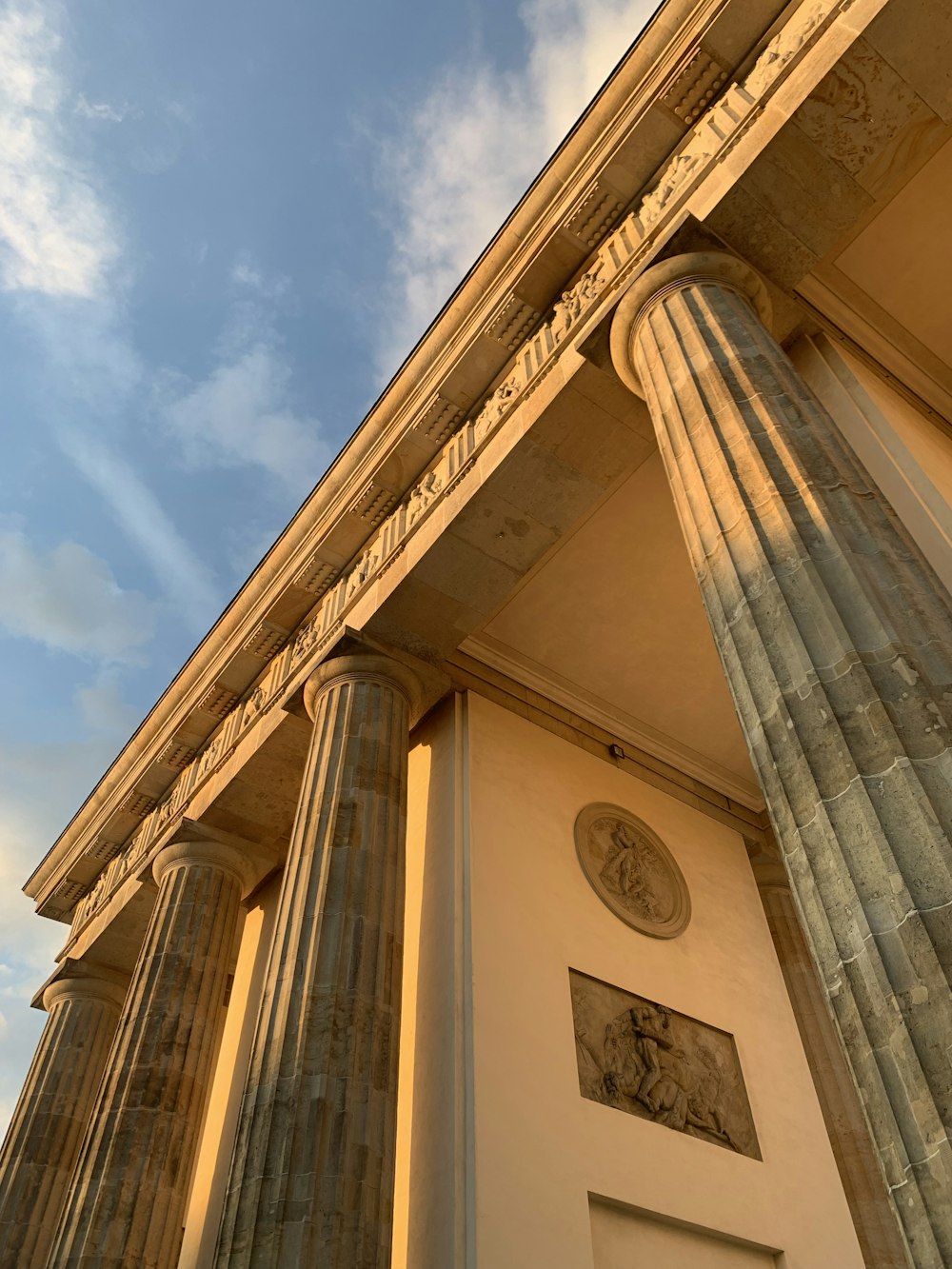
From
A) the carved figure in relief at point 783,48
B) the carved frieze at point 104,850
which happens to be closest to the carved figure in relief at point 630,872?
the carved figure in relief at point 783,48

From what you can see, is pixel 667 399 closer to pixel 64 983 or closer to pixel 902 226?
pixel 902 226

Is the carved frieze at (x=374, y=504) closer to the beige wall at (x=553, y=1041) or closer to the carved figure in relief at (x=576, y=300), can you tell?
the beige wall at (x=553, y=1041)

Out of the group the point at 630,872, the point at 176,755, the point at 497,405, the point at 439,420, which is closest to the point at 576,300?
the point at 497,405

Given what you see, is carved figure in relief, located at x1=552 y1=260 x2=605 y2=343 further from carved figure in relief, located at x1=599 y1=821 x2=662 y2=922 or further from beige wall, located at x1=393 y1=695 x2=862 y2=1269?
carved figure in relief, located at x1=599 y1=821 x2=662 y2=922

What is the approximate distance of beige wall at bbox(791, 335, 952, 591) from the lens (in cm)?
575

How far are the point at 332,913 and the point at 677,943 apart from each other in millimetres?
4250

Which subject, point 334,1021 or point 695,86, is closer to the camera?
point 334,1021

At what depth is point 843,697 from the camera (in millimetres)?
3842

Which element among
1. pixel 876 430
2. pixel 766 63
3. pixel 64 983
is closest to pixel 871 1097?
pixel 876 430

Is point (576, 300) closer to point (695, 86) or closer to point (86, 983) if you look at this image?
point (695, 86)

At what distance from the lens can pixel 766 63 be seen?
23.5ft

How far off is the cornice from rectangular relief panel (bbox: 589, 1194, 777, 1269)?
226 inches

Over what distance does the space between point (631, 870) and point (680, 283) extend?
251 inches

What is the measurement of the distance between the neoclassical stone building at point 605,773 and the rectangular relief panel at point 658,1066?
0.13ft
